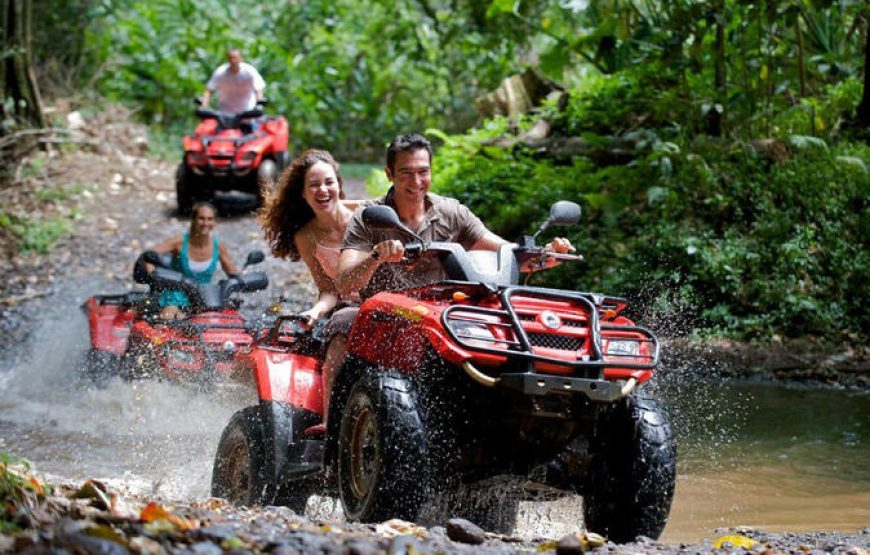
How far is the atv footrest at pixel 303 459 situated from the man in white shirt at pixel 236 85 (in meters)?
10.3

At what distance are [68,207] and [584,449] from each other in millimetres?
12268

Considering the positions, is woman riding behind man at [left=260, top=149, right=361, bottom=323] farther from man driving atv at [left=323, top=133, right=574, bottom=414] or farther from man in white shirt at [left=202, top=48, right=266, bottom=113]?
man in white shirt at [left=202, top=48, right=266, bottom=113]

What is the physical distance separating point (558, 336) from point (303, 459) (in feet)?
5.01

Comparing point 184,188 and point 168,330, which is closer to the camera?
point 168,330

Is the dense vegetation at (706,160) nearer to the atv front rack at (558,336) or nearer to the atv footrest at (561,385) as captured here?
the atv front rack at (558,336)

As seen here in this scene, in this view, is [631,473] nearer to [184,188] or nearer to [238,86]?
[184,188]

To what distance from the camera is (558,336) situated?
4.50 metres

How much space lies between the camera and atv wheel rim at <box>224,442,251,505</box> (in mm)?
5613

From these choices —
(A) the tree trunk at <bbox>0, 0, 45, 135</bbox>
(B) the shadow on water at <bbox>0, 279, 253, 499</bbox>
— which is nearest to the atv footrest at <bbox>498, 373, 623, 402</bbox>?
(B) the shadow on water at <bbox>0, 279, 253, 499</bbox>

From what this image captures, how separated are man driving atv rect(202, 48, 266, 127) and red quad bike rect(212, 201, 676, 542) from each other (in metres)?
10.7

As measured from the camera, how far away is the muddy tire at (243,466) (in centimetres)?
543

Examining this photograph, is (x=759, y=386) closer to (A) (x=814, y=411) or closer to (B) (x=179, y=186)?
(A) (x=814, y=411)

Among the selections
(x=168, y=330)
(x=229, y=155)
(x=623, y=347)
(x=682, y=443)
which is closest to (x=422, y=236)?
(x=623, y=347)

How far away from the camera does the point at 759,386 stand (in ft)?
30.0
